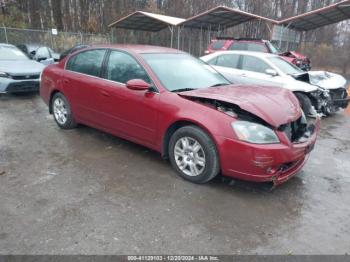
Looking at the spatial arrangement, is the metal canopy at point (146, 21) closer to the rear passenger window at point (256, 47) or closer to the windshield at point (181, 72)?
the rear passenger window at point (256, 47)

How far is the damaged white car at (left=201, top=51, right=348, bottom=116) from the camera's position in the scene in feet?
26.0

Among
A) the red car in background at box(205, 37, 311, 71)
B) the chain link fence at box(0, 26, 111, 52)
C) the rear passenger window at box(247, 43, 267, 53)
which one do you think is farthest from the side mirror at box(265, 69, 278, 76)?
the chain link fence at box(0, 26, 111, 52)

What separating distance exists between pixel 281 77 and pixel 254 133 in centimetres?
492

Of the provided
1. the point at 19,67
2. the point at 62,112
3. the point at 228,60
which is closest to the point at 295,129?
the point at 62,112

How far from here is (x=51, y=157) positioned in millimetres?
4988

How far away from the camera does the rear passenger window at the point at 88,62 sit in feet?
17.6

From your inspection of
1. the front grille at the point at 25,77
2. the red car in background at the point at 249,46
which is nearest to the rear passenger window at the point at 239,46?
the red car in background at the point at 249,46

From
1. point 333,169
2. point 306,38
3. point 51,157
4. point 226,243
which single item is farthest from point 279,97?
point 306,38

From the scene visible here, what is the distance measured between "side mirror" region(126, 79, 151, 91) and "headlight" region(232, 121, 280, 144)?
4.31 feet

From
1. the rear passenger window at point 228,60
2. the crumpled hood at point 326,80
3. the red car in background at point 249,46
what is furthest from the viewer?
the red car in background at point 249,46

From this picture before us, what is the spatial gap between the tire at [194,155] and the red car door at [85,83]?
1.66 metres

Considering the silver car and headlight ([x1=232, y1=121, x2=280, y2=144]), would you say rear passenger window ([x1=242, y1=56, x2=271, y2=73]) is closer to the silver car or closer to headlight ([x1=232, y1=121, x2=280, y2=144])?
headlight ([x1=232, y1=121, x2=280, y2=144])

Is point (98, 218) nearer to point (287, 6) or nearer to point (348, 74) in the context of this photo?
point (348, 74)

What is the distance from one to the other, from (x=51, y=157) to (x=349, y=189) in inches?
163
